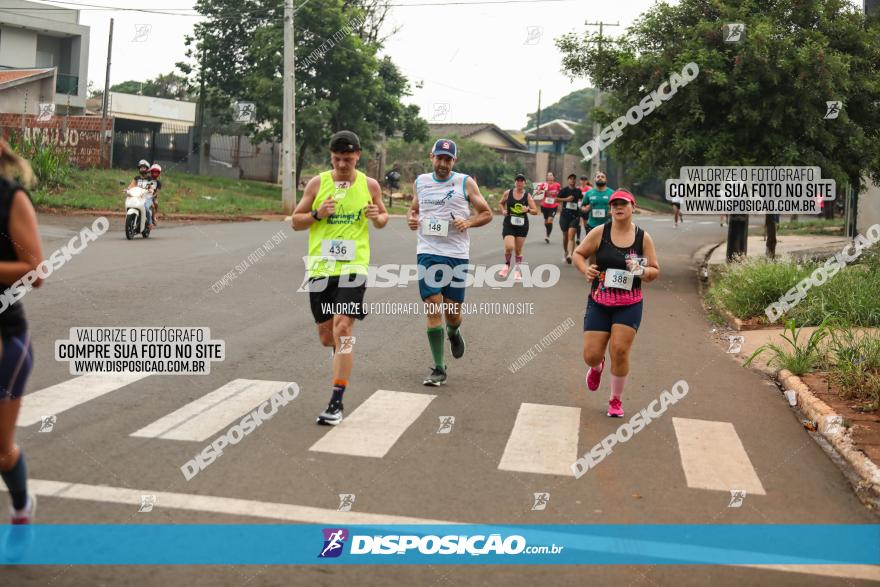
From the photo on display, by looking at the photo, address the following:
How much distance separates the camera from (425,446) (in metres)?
7.17

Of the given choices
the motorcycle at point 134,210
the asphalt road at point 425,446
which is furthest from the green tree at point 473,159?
the asphalt road at point 425,446

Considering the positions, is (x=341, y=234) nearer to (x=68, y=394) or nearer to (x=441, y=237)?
(x=441, y=237)

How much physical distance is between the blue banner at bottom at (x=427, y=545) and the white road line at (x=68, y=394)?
8.27 feet

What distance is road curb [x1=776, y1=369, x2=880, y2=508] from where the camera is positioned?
670 cm

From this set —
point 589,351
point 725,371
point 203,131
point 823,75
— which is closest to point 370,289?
point 725,371

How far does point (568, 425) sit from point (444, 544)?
2.96 m

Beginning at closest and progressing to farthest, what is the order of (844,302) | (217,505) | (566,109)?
(217,505), (844,302), (566,109)

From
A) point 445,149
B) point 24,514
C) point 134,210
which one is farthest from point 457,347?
point 134,210

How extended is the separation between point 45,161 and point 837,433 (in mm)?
27524

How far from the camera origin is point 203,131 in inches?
1882

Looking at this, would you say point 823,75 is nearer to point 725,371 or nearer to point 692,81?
point 692,81

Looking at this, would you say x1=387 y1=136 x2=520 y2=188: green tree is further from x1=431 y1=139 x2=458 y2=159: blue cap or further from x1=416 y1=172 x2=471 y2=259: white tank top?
x1=431 y1=139 x2=458 y2=159: blue cap

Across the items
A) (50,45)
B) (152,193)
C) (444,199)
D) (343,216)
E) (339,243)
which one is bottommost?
(339,243)

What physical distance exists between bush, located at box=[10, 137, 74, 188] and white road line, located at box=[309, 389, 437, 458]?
24.4 meters
